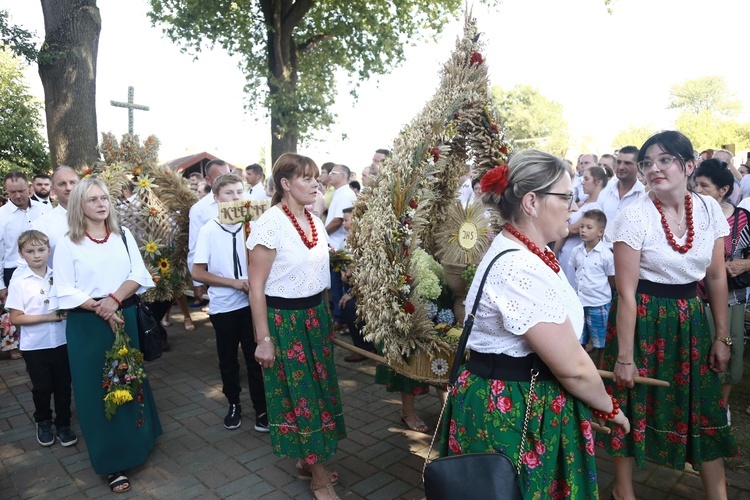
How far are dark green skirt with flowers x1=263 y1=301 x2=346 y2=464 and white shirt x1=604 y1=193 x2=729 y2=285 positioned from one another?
6.32 feet

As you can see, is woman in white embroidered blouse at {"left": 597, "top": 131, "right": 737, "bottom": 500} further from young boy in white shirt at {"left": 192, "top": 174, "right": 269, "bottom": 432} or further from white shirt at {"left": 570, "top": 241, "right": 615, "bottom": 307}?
young boy in white shirt at {"left": 192, "top": 174, "right": 269, "bottom": 432}

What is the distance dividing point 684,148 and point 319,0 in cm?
1413

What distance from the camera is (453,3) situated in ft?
51.3

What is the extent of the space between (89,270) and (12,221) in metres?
3.95

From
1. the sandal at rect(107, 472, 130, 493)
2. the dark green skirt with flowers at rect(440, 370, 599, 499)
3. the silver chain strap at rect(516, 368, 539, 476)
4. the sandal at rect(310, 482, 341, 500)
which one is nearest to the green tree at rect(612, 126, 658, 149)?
the sandal at rect(310, 482, 341, 500)

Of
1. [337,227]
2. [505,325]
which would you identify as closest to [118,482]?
[505,325]

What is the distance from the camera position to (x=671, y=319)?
9.52 feet

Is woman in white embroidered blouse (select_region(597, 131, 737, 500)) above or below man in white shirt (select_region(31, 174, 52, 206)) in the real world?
below

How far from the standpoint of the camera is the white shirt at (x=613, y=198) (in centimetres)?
558

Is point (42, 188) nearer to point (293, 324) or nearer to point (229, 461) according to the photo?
point (229, 461)

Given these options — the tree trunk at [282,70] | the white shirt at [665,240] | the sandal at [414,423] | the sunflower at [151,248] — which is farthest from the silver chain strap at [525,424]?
the tree trunk at [282,70]

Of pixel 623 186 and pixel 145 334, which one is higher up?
pixel 623 186

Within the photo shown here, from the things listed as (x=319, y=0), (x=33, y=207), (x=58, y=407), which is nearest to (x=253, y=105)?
(x=319, y=0)

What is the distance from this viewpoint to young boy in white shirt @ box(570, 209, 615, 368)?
503cm
